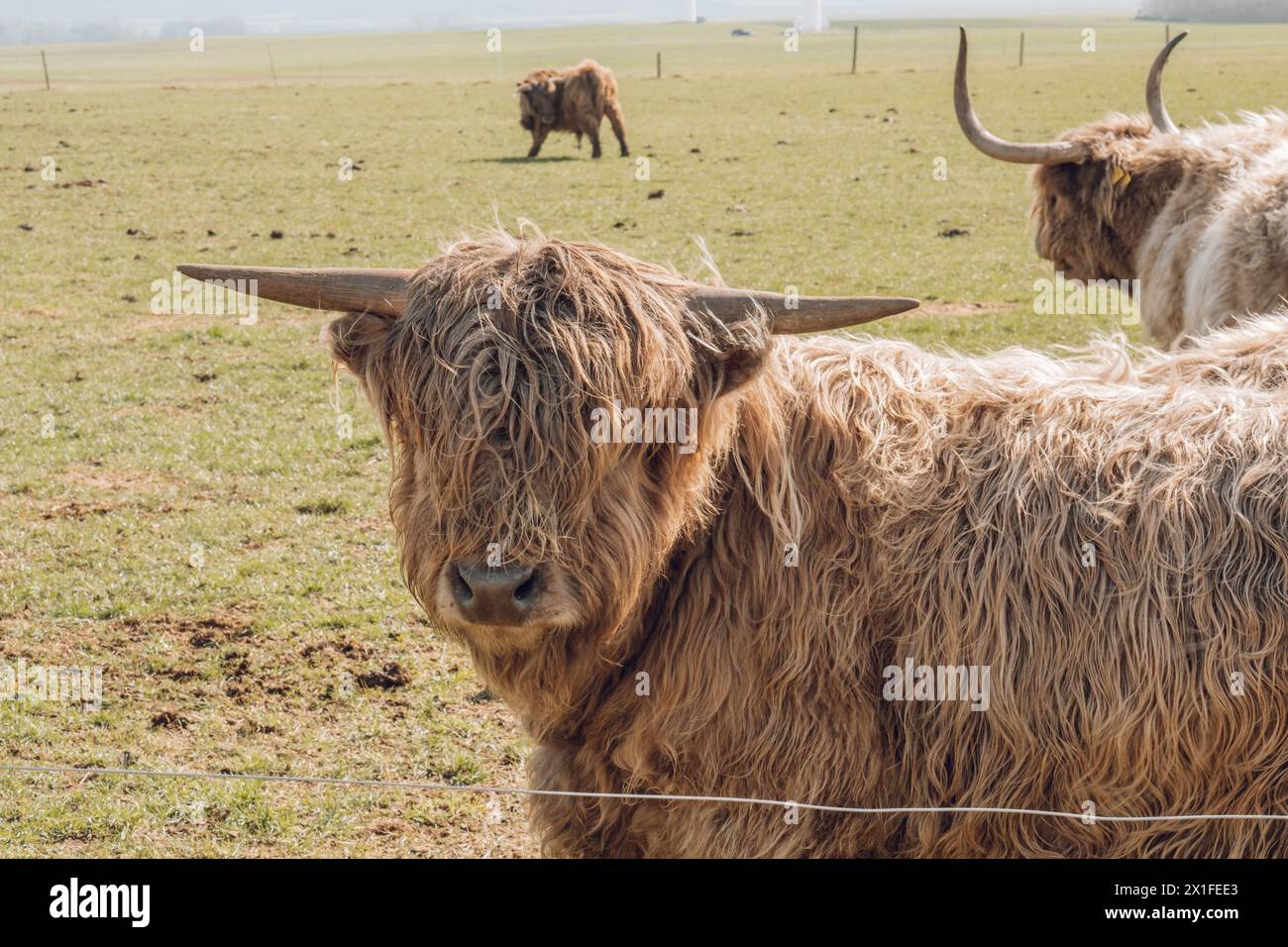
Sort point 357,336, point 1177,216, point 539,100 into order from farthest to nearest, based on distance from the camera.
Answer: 1. point 539,100
2. point 1177,216
3. point 357,336

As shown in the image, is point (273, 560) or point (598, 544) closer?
point (598, 544)

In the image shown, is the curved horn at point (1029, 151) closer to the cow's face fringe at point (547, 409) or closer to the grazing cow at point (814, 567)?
the grazing cow at point (814, 567)

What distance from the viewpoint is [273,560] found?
6.10 meters

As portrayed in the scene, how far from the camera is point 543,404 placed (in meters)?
2.79

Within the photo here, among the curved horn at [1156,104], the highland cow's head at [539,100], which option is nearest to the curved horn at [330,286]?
the curved horn at [1156,104]

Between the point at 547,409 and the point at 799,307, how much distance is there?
2.11ft

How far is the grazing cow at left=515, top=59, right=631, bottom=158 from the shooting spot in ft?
71.3

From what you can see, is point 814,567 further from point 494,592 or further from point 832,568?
point 494,592

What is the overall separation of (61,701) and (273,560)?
1.47m

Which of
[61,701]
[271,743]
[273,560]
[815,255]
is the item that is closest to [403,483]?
[271,743]

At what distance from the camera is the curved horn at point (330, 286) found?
2.93 meters

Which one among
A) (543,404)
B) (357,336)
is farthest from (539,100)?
(543,404)

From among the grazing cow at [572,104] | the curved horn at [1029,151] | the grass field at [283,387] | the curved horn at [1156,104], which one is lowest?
the grass field at [283,387]

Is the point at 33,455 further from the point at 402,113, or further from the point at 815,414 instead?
the point at 402,113
